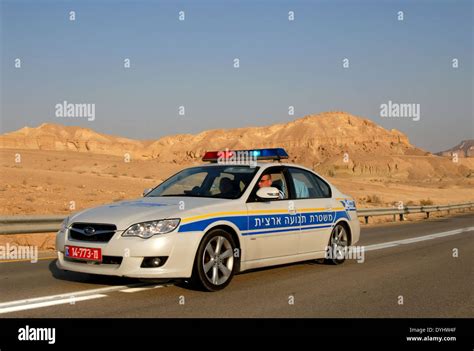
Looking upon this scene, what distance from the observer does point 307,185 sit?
33.4 ft

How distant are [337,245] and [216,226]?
326 centimetres

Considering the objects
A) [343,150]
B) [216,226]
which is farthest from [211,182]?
[343,150]

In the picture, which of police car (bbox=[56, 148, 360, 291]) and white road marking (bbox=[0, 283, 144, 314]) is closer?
white road marking (bbox=[0, 283, 144, 314])

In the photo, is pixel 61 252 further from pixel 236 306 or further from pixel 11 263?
pixel 11 263

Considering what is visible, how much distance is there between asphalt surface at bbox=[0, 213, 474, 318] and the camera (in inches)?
267

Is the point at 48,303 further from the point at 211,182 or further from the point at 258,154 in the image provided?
the point at 258,154

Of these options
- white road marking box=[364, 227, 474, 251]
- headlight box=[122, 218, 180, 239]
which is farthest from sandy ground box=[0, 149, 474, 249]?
headlight box=[122, 218, 180, 239]
